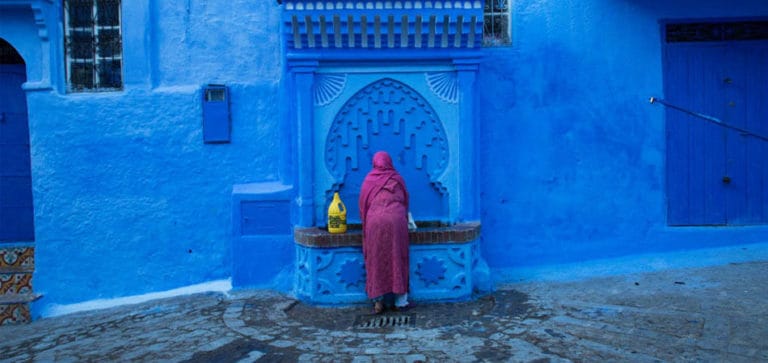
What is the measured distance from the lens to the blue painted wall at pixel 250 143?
6.28m

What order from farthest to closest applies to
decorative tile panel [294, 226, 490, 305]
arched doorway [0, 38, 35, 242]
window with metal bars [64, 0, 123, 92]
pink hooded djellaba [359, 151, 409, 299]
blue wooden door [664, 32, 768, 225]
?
arched doorway [0, 38, 35, 242] → blue wooden door [664, 32, 768, 225] → window with metal bars [64, 0, 123, 92] → decorative tile panel [294, 226, 490, 305] → pink hooded djellaba [359, 151, 409, 299]

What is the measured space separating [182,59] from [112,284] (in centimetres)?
235

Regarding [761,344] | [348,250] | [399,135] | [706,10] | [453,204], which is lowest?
[761,344]

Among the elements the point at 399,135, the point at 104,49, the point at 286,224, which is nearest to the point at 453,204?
the point at 399,135

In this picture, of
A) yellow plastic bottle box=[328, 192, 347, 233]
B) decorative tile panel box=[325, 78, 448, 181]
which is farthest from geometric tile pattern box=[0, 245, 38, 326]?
decorative tile panel box=[325, 78, 448, 181]

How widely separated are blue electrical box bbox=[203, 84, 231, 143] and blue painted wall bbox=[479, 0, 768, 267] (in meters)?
2.60

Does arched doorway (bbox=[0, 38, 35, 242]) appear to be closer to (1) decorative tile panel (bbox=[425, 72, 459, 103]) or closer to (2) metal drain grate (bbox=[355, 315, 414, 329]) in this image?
(2) metal drain grate (bbox=[355, 315, 414, 329])

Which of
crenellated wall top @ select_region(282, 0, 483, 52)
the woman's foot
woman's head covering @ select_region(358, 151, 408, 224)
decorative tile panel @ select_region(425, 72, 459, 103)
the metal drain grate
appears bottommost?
the metal drain grate

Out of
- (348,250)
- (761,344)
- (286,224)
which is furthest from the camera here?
(286,224)

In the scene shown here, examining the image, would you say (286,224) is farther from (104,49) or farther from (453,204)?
(104,49)

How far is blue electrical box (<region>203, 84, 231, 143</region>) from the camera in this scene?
6.32m

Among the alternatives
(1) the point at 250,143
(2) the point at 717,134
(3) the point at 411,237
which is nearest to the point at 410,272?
(3) the point at 411,237

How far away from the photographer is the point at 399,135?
6.05 m

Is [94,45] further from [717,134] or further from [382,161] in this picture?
[717,134]
